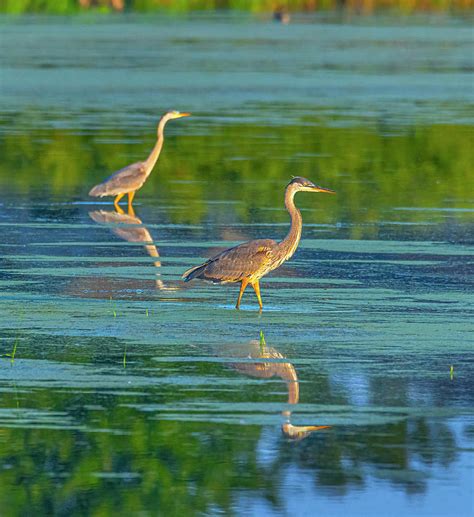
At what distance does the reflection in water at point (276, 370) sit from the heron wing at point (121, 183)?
7.53 meters

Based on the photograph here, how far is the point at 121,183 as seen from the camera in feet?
56.7

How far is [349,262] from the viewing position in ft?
43.9

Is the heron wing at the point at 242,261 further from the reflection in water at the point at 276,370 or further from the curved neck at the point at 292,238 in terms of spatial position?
the reflection in water at the point at 276,370

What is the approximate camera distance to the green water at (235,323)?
7082 millimetres

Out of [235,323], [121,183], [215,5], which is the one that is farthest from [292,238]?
[215,5]

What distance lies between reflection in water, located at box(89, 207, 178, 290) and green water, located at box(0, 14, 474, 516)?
40mm

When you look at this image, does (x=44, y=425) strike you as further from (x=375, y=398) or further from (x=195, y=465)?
(x=375, y=398)

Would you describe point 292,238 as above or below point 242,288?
above

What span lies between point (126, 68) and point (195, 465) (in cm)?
3338

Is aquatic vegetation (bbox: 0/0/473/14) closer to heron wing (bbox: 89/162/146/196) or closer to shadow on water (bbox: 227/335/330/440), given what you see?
heron wing (bbox: 89/162/146/196)

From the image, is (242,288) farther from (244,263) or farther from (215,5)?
(215,5)

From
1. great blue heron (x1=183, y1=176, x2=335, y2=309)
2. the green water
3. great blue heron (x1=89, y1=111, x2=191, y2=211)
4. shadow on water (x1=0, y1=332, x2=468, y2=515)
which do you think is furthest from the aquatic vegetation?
shadow on water (x1=0, y1=332, x2=468, y2=515)

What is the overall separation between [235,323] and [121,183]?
687 centimetres

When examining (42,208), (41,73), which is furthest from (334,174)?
(41,73)
